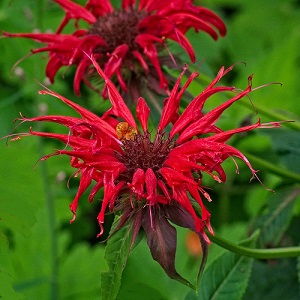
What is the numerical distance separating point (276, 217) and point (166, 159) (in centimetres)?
51

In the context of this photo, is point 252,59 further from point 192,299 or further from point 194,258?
point 192,299

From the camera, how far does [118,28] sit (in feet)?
5.44

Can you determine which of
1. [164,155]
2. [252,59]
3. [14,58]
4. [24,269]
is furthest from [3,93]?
[164,155]

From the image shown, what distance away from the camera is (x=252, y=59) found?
304 centimetres

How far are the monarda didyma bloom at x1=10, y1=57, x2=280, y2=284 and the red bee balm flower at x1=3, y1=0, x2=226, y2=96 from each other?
0.67 ft

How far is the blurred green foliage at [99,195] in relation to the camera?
5.28ft

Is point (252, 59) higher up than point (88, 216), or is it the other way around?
point (252, 59)

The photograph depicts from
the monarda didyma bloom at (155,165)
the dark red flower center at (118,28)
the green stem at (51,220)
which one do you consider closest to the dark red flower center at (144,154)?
the monarda didyma bloom at (155,165)

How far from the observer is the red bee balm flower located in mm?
1543

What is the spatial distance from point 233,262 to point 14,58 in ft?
3.89

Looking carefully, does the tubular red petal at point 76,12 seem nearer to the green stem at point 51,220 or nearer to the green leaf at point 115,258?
the green stem at point 51,220

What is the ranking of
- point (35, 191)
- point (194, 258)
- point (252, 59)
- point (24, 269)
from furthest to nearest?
point (252, 59) → point (194, 258) → point (24, 269) → point (35, 191)

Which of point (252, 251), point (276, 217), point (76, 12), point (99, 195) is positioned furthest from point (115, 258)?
point (99, 195)

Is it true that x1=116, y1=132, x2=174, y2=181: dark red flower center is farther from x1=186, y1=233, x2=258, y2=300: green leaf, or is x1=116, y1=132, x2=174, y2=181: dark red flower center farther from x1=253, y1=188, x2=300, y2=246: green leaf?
x1=253, y1=188, x2=300, y2=246: green leaf
